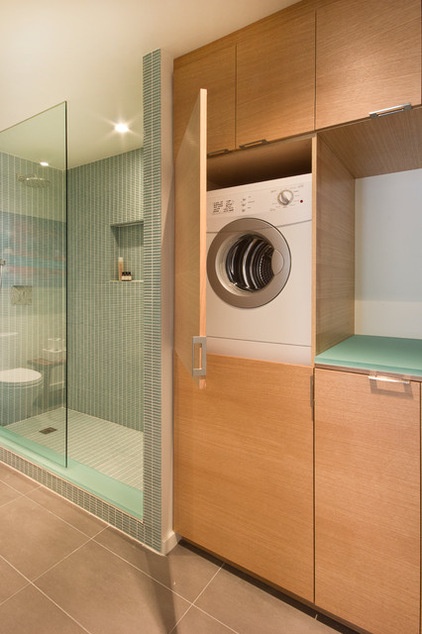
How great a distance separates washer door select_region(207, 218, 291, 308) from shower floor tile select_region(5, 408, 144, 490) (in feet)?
4.58

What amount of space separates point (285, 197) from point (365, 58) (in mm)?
519

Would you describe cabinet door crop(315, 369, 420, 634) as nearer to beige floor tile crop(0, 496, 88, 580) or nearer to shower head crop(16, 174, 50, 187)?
beige floor tile crop(0, 496, 88, 580)

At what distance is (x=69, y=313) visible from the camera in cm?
281

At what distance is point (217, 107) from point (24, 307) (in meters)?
2.00

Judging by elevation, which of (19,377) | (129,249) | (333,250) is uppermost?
(129,249)

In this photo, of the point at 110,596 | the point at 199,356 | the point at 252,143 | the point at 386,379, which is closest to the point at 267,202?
the point at 252,143

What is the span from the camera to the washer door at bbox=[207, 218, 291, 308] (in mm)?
1381

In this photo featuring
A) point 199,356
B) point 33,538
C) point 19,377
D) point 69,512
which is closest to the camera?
point 199,356

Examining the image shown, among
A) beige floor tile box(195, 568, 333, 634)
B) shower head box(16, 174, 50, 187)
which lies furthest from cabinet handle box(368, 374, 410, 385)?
shower head box(16, 174, 50, 187)

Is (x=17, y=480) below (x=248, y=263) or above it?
below

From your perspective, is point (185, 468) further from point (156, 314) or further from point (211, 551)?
point (156, 314)

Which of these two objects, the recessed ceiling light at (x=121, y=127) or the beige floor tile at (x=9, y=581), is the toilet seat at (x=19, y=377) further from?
the recessed ceiling light at (x=121, y=127)

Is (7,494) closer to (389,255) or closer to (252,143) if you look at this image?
(252,143)

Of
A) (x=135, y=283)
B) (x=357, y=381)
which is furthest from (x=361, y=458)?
(x=135, y=283)
